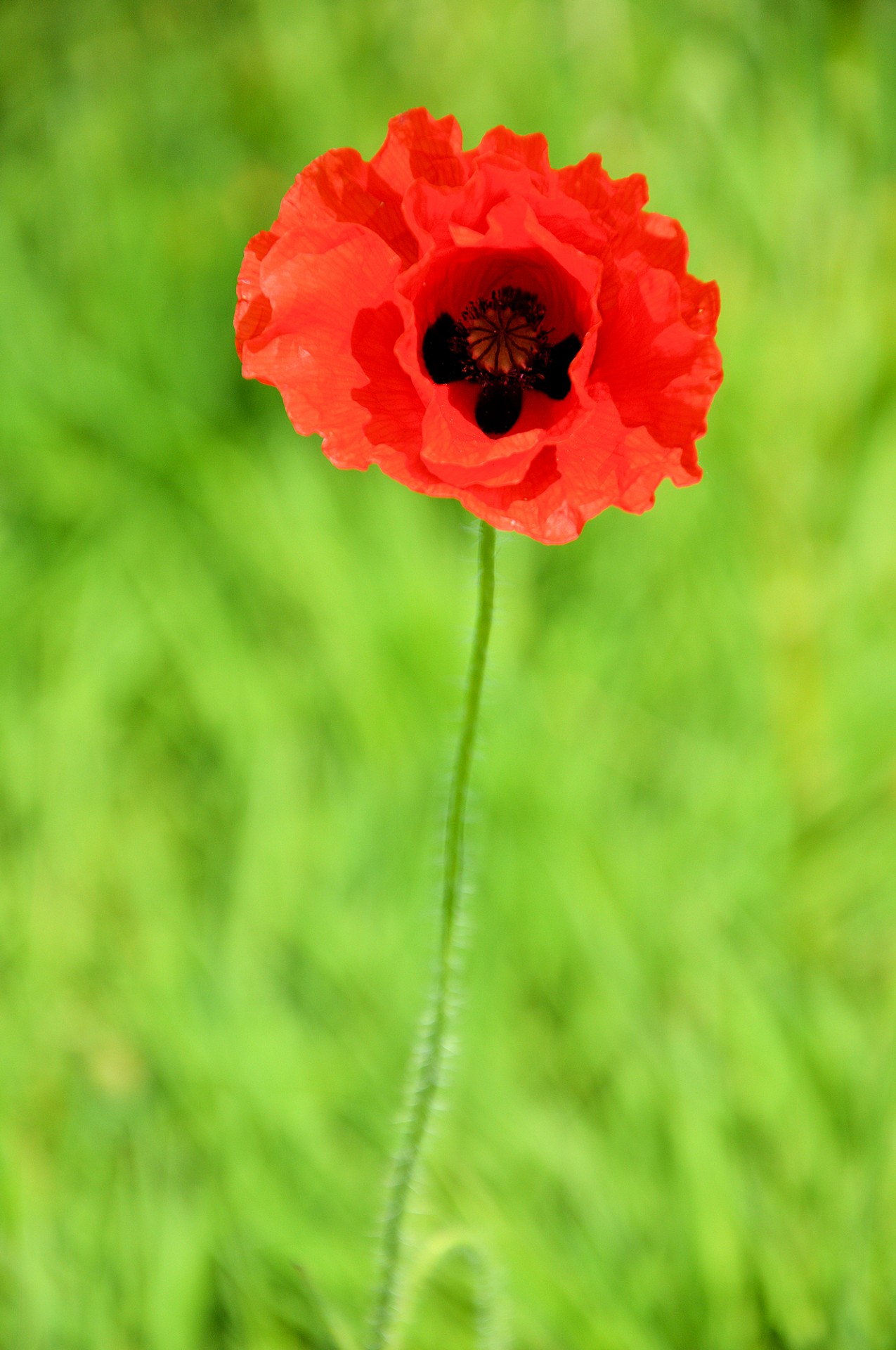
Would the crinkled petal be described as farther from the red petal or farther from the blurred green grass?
the blurred green grass

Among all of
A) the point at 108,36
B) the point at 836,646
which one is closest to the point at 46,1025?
the point at 836,646

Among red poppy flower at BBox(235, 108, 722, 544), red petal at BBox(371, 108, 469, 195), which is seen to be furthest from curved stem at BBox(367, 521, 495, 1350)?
red petal at BBox(371, 108, 469, 195)

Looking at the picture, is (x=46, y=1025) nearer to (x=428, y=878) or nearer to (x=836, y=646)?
(x=428, y=878)

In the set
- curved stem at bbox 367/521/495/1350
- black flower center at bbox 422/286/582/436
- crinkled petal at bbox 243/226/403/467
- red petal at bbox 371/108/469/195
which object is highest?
red petal at bbox 371/108/469/195

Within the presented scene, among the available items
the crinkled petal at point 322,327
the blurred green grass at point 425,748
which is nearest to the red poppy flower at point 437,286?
the crinkled petal at point 322,327

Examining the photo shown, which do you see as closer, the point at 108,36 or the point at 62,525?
the point at 62,525
